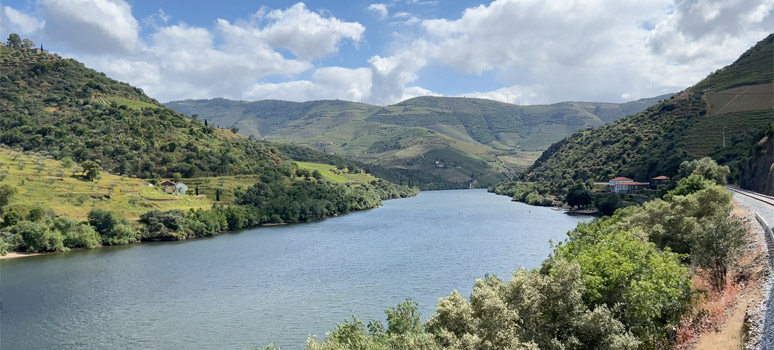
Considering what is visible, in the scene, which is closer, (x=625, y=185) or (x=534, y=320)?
(x=534, y=320)

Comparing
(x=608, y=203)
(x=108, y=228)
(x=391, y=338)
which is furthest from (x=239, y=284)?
(x=608, y=203)

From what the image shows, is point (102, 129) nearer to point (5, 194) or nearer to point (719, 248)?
point (5, 194)

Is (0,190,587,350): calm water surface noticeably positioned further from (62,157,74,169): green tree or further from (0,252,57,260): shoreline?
(62,157,74,169): green tree

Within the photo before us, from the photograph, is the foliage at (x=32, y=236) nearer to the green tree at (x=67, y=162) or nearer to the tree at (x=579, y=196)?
the green tree at (x=67, y=162)

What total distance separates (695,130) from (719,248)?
326 feet

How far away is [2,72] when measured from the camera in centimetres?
14300

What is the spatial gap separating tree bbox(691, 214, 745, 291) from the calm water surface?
19740 millimetres

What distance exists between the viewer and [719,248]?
2259 cm

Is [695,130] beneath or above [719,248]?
above

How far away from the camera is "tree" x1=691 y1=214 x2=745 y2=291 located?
2233cm

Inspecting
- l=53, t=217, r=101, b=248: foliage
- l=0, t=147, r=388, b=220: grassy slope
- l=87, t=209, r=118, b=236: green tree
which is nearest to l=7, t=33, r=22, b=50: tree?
l=0, t=147, r=388, b=220: grassy slope

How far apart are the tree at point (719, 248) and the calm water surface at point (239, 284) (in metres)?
19.7

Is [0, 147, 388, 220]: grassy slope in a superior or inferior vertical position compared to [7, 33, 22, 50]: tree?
inferior

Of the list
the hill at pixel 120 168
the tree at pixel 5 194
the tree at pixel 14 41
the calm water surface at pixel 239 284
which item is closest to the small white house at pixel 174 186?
the hill at pixel 120 168
